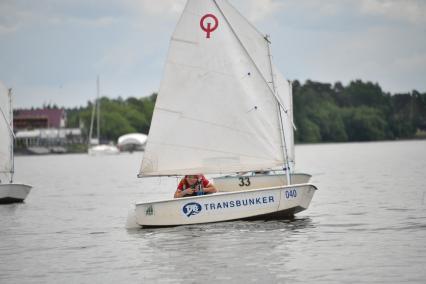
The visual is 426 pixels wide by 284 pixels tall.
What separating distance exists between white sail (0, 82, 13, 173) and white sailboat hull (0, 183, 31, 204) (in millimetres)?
821

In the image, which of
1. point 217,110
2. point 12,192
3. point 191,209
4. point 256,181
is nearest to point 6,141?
point 12,192

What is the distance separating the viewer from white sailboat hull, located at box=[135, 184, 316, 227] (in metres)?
30.8

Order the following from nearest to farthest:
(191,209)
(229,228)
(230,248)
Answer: (230,248)
(229,228)
(191,209)

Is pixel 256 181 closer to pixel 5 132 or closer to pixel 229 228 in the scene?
pixel 5 132

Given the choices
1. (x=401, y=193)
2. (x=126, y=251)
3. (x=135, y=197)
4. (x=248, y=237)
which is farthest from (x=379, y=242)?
(x=135, y=197)

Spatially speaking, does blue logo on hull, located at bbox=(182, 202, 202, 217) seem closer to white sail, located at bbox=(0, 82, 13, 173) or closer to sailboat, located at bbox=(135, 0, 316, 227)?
sailboat, located at bbox=(135, 0, 316, 227)

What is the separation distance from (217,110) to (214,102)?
0.31 meters

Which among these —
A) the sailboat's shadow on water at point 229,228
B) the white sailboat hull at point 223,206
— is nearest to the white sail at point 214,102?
the white sailboat hull at point 223,206

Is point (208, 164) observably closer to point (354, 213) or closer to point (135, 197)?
point (354, 213)

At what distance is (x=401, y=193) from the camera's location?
47.6 m

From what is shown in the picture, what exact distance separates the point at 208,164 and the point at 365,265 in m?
10.5

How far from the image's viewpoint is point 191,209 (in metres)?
30.9

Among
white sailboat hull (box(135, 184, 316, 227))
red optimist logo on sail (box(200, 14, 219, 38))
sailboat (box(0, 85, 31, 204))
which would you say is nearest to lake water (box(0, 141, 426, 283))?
white sailboat hull (box(135, 184, 316, 227))

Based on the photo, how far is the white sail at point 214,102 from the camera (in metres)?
31.8
